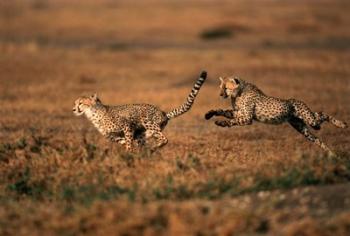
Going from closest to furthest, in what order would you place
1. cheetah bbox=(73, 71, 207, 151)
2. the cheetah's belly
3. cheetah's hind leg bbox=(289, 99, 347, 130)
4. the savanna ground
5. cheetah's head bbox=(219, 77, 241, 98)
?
the savanna ground
cheetah bbox=(73, 71, 207, 151)
the cheetah's belly
cheetah's hind leg bbox=(289, 99, 347, 130)
cheetah's head bbox=(219, 77, 241, 98)

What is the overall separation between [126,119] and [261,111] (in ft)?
5.73

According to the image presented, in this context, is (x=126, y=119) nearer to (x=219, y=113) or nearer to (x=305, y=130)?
(x=219, y=113)

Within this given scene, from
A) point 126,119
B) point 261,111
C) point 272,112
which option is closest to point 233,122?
point 261,111

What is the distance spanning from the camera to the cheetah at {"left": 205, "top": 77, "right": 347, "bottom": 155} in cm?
1139

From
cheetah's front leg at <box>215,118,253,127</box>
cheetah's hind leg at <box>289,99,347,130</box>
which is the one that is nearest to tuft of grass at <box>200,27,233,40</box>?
cheetah's hind leg at <box>289,99,347,130</box>

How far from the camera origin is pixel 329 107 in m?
16.9

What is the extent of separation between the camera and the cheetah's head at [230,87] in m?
11.6

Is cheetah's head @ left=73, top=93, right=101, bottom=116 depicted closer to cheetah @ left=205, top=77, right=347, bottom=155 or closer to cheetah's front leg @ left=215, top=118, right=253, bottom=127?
cheetah @ left=205, top=77, right=347, bottom=155

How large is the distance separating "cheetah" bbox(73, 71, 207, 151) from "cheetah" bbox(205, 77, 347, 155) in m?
0.53

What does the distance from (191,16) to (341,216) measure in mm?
39696

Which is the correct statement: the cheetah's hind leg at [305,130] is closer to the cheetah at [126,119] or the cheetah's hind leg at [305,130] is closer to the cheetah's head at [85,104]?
the cheetah at [126,119]

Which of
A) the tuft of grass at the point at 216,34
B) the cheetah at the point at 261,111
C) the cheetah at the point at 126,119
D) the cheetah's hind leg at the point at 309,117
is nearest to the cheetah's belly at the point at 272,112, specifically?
the cheetah at the point at 261,111

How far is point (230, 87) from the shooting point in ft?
38.0

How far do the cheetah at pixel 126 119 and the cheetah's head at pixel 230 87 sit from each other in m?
0.46
